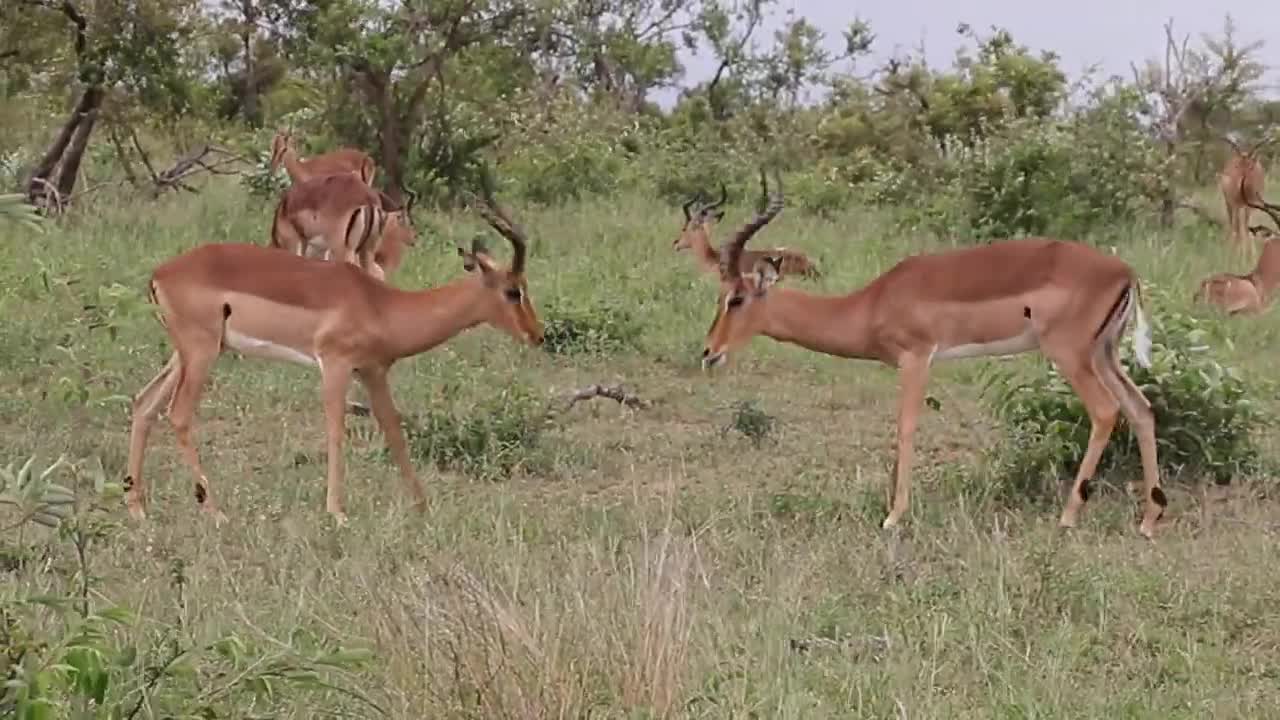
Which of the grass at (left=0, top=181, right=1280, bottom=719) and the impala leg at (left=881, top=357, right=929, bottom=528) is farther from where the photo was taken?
the impala leg at (left=881, top=357, right=929, bottom=528)

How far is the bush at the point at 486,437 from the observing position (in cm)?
609

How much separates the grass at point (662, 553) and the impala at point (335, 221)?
0.80 m

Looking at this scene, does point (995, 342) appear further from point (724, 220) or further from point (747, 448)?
point (724, 220)

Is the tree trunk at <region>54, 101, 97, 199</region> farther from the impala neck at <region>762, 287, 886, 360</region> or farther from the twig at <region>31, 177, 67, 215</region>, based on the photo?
the impala neck at <region>762, 287, 886, 360</region>

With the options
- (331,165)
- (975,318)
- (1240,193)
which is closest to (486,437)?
(975,318)

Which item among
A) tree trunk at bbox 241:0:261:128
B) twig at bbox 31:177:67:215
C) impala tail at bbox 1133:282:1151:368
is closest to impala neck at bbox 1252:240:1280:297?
impala tail at bbox 1133:282:1151:368

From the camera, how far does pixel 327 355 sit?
5758 mm

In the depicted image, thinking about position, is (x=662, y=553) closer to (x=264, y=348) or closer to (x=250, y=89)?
(x=264, y=348)

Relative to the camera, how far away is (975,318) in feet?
19.1

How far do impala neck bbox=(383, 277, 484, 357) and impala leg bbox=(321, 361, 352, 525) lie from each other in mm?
211

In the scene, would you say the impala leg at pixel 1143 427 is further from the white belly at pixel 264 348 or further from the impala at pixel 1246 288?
the impala at pixel 1246 288

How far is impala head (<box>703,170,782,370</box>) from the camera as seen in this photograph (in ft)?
19.4

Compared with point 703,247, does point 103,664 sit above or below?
above

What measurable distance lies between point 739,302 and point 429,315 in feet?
3.49
